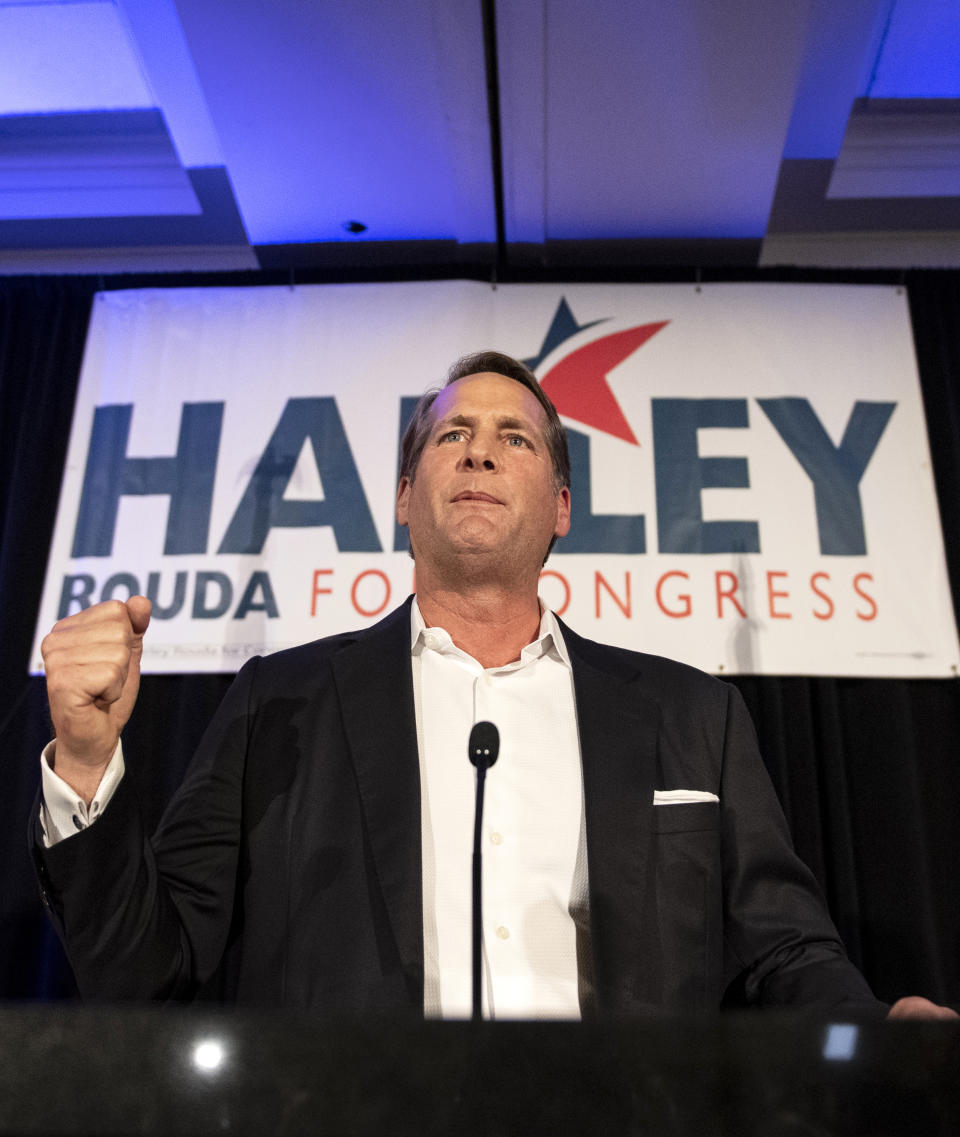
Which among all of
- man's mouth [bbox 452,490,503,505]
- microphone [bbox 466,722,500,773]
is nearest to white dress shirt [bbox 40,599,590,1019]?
man's mouth [bbox 452,490,503,505]

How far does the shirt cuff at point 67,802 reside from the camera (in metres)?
1.08

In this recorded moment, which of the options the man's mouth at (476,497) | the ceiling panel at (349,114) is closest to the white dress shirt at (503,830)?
the man's mouth at (476,497)

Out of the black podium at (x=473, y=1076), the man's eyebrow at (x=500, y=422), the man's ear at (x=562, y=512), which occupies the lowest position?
the black podium at (x=473, y=1076)

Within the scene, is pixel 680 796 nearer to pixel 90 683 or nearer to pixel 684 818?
pixel 684 818

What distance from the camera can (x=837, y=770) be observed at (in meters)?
2.67

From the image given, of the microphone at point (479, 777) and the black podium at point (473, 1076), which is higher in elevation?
the microphone at point (479, 777)

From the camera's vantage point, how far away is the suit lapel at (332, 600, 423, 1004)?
1.27 m

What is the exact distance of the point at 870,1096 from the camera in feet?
1.78

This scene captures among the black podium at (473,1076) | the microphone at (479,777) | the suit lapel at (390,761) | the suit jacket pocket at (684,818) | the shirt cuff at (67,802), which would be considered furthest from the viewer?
the suit jacket pocket at (684,818)

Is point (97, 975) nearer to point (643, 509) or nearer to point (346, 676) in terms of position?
point (346, 676)

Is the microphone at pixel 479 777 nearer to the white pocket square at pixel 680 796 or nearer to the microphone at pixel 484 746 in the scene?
the microphone at pixel 484 746

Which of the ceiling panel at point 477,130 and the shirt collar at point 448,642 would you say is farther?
the ceiling panel at point 477,130

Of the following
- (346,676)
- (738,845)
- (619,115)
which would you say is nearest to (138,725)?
(346,676)

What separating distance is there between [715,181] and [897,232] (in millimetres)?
893
